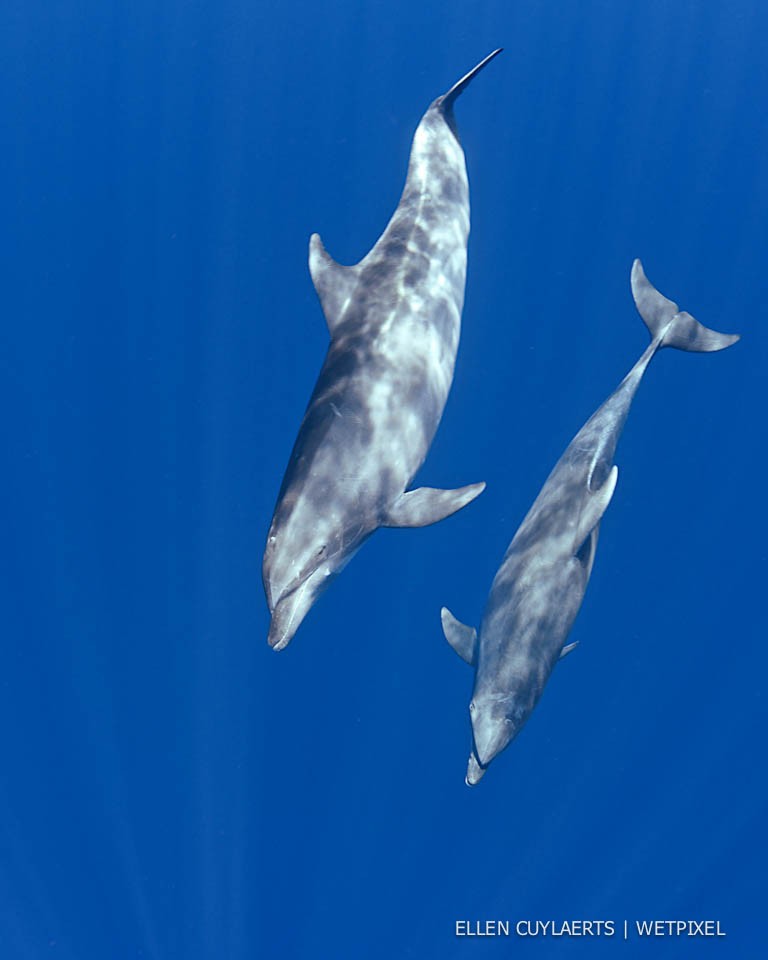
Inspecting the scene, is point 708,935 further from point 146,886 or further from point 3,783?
point 3,783

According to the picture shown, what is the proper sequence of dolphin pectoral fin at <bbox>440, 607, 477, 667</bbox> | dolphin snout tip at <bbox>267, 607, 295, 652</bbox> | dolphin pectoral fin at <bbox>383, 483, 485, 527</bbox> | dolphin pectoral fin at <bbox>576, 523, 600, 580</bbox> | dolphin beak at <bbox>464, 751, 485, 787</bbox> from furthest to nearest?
dolphin pectoral fin at <bbox>440, 607, 477, 667</bbox> → dolphin pectoral fin at <bbox>576, 523, 600, 580</bbox> → dolphin beak at <bbox>464, 751, 485, 787</bbox> → dolphin pectoral fin at <bbox>383, 483, 485, 527</bbox> → dolphin snout tip at <bbox>267, 607, 295, 652</bbox>

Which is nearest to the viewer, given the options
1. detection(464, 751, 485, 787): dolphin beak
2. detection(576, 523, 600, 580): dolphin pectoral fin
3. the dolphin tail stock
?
detection(464, 751, 485, 787): dolphin beak

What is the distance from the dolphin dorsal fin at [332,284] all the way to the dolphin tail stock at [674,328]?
4.38 meters

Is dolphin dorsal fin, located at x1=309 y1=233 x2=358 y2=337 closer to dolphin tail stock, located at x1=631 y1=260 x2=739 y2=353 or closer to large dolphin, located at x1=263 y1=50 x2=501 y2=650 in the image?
large dolphin, located at x1=263 y1=50 x2=501 y2=650

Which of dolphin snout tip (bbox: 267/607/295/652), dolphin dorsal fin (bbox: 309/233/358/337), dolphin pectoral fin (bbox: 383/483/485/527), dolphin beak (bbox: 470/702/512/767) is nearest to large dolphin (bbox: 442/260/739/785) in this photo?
dolphin beak (bbox: 470/702/512/767)

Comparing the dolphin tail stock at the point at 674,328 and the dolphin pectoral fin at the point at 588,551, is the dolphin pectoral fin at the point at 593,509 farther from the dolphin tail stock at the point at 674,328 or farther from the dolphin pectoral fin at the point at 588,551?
the dolphin tail stock at the point at 674,328

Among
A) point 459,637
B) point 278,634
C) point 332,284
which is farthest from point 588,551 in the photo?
point 332,284

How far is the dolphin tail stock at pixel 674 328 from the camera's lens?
10.5 meters

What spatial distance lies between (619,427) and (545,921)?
7626mm

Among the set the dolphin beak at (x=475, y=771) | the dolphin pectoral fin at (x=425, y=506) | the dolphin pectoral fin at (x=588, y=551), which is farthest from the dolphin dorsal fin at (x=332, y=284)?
the dolphin beak at (x=475, y=771)

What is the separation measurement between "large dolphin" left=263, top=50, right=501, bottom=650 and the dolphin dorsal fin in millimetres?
14

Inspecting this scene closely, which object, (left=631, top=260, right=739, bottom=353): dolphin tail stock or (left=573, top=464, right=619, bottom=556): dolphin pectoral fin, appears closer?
(left=573, top=464, right=619, bottom=556): dolphin pectoral fin

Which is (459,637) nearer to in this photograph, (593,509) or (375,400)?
(593,509)

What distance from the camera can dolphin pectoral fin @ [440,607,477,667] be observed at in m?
9.06
